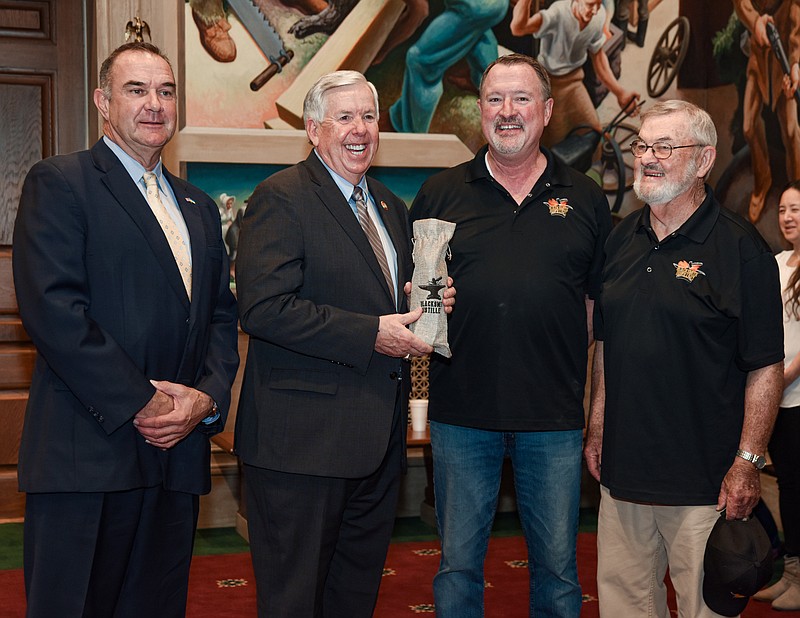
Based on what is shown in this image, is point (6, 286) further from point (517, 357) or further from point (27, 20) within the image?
point (517, 357)

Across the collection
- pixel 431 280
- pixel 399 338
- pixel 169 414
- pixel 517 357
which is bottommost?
pixel 169 414

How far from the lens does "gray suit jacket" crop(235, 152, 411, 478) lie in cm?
282

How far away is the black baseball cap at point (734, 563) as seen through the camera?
109 inches

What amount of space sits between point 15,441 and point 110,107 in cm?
374

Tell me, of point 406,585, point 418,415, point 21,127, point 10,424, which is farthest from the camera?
point 21,127

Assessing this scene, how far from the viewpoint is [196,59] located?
19.1 feet

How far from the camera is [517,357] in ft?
10.6

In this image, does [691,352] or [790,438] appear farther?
[790,438]

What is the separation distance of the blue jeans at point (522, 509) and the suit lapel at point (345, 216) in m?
0.66

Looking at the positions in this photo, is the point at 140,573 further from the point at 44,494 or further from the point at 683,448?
the point at 683,448

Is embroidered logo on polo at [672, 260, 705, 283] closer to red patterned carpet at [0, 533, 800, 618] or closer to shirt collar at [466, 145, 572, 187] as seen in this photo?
shirt collar at [466, 145, 572, 187]

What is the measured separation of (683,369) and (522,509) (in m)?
0.77

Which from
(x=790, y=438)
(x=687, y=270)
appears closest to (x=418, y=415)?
(x=790, y=438)

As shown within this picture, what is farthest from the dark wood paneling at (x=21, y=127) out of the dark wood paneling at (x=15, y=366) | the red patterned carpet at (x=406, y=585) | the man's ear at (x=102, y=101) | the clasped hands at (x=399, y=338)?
the clasped hands at (x=399, y=338)
